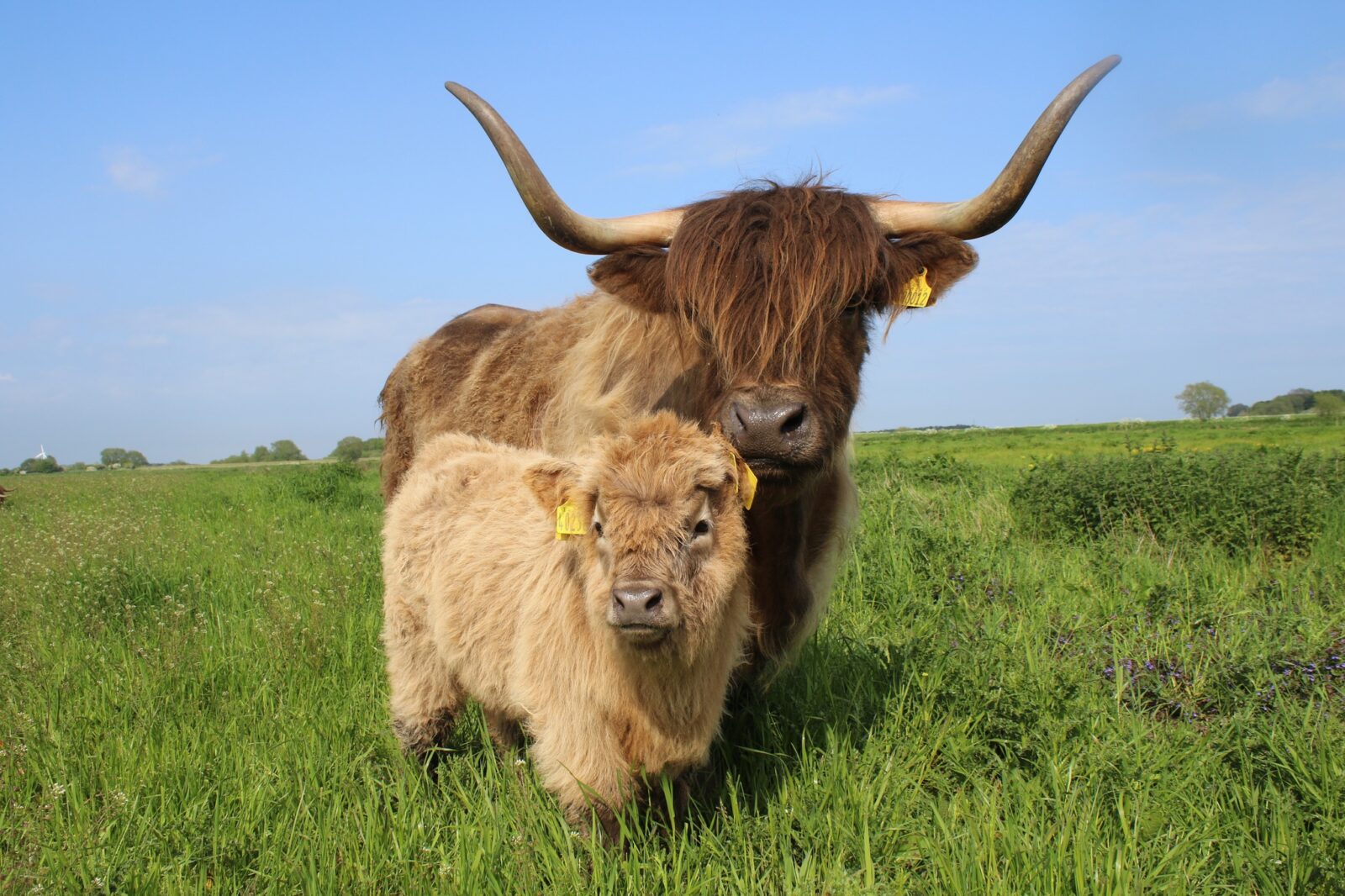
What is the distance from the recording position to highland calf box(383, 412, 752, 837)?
308 centimetres

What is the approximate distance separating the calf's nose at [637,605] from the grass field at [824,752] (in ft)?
2.65

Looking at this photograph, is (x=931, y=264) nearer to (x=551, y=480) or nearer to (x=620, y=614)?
(x=551, y=480)

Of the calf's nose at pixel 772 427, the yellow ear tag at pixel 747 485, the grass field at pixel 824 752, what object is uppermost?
the calf's nose at pixel 772 427

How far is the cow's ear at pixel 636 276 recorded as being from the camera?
373 centimetres

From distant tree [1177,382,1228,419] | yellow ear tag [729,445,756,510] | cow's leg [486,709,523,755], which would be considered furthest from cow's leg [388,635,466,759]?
distant tree [1177,382,1228,419]

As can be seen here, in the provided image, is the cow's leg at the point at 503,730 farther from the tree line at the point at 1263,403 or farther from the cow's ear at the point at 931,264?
the tree line at the point at 1263,403

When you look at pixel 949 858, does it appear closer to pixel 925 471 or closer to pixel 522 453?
pixel 522 453

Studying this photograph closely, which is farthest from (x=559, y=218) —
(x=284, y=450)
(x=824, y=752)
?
(x=284, y=450)

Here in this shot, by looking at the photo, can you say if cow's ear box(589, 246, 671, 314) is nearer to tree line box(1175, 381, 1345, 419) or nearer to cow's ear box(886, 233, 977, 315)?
cow's ear box(886, 233, 977, 315)

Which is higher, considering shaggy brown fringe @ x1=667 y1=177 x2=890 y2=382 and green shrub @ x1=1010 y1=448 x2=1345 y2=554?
shaggy brown fringe @ x1=667 y1=177 x2=890 y2=382

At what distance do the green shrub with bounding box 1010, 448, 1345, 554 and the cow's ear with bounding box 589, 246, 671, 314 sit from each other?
18.1ft

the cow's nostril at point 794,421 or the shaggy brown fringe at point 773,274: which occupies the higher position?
the shaggy brown fringe at point 773,274

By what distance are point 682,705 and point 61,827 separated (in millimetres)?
2255

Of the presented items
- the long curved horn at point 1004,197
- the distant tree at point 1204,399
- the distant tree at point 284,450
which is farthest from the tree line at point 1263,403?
the distant tree at point 284,450
